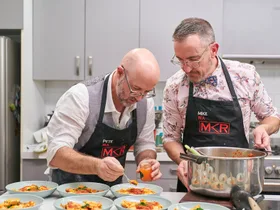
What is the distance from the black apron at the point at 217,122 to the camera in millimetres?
1821

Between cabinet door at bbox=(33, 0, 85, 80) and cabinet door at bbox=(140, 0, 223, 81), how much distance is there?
1.70 feet

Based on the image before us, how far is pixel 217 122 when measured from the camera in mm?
1831

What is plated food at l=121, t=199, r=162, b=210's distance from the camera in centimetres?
134

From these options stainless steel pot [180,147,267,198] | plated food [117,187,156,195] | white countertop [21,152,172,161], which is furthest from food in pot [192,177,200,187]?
white countertop [21,152,172,161]

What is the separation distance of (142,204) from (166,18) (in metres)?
1.97

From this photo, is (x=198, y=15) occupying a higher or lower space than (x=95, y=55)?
higher

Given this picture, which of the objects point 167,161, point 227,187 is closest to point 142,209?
point 227,187

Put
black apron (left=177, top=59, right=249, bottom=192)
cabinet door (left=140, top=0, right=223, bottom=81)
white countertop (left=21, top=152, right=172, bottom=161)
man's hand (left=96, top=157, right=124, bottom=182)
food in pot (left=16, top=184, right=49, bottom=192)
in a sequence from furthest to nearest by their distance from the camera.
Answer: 1. cabinet door (left=140, top=0, right=223, bottom=81)
2. white countertop (left=21, top=152, right=172, bottom=161)
3. black apron (left=177, top=59, right=249, bottom=192)
4. food in pot (left=16, top=184, right=49, bottom=192)
5. man's hand (left=96, top=157, right=124, bottom=182)

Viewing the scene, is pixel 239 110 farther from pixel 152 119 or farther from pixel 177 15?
pixel 177 15

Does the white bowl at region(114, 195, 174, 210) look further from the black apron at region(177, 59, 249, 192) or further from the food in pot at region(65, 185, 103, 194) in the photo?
the black apron at region(177, 59, 249, 192)

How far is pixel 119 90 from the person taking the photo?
5.41 feet

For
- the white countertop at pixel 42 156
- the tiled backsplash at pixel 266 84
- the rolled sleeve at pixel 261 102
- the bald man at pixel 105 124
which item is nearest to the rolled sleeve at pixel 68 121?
the bald man at pixel 105 124

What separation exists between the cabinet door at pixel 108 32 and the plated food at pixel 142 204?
1786 millimetres

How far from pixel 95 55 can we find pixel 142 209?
1920mm
